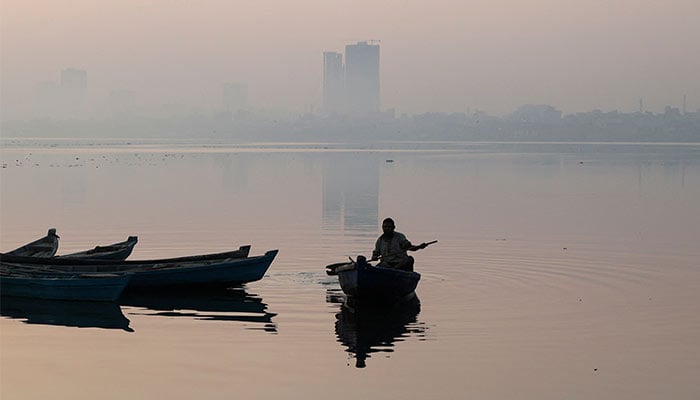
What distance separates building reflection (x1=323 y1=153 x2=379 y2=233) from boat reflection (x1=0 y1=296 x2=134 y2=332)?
17442 mm

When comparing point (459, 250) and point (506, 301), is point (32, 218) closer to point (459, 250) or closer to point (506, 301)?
point (459, 250)

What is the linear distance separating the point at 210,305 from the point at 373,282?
3391 millimetres

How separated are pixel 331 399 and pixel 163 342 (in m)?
4.86

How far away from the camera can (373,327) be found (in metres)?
21.3

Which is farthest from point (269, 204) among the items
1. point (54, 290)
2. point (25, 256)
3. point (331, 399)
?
point (331, 399)

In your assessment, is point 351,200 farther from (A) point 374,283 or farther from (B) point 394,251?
(A) point 374,283

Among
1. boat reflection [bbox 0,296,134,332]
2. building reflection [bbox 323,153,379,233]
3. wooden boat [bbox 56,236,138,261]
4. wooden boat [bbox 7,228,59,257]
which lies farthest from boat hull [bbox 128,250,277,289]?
building reflection [bbox 323,153,379,233]

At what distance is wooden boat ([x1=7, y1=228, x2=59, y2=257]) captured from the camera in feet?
95.6

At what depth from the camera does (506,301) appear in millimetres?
23938

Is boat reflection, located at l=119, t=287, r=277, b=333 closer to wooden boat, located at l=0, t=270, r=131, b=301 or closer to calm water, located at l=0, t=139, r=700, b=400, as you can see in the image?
calm water, located at l=0, t=139, r=700, b=400

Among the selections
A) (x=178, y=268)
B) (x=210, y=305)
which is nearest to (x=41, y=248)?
(x=178, y=268)

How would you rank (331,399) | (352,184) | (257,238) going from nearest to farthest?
(331,399) → (257,238) → (352,184)

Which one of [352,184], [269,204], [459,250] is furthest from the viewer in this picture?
[352,184]

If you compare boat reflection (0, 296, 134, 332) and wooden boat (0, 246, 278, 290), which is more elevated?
wooden boat (0, 246, 278, 290)
